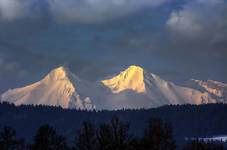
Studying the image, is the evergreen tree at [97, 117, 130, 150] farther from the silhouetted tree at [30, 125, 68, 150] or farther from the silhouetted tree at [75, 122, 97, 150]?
the silhouetted tree at [30, 125, 68, 150]

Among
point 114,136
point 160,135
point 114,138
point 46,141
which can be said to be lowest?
point 114,138

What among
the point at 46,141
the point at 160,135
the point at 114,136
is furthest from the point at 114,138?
the point at 46,141

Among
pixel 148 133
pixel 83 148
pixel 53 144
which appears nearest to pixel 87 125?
pixel 83 148

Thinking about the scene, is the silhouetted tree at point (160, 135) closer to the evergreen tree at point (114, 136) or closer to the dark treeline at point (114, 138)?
the dark treeline at point (114, 138)

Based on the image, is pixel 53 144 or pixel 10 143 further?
pixel 10 143

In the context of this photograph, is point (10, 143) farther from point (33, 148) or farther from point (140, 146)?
point (140, 146)

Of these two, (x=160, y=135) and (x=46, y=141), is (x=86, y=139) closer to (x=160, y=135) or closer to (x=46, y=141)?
(x=160, y=135)

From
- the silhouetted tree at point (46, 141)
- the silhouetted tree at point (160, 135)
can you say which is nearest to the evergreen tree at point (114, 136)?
the silhouetted tree at point (160, 135)

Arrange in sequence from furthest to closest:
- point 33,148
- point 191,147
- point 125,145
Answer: point 191,147 → point 33,148 → point 125,145

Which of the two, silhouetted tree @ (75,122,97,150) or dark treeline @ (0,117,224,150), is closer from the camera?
dark treeline @ (0,117,224,150)

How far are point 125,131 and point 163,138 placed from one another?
39.9 ft

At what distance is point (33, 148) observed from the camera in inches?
4707

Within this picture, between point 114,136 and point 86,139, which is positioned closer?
point 114,136

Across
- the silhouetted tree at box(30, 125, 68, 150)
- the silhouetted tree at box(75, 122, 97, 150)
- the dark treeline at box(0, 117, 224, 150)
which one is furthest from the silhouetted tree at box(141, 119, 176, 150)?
the silhouetted tree at box(30, 125, 68, 150)
